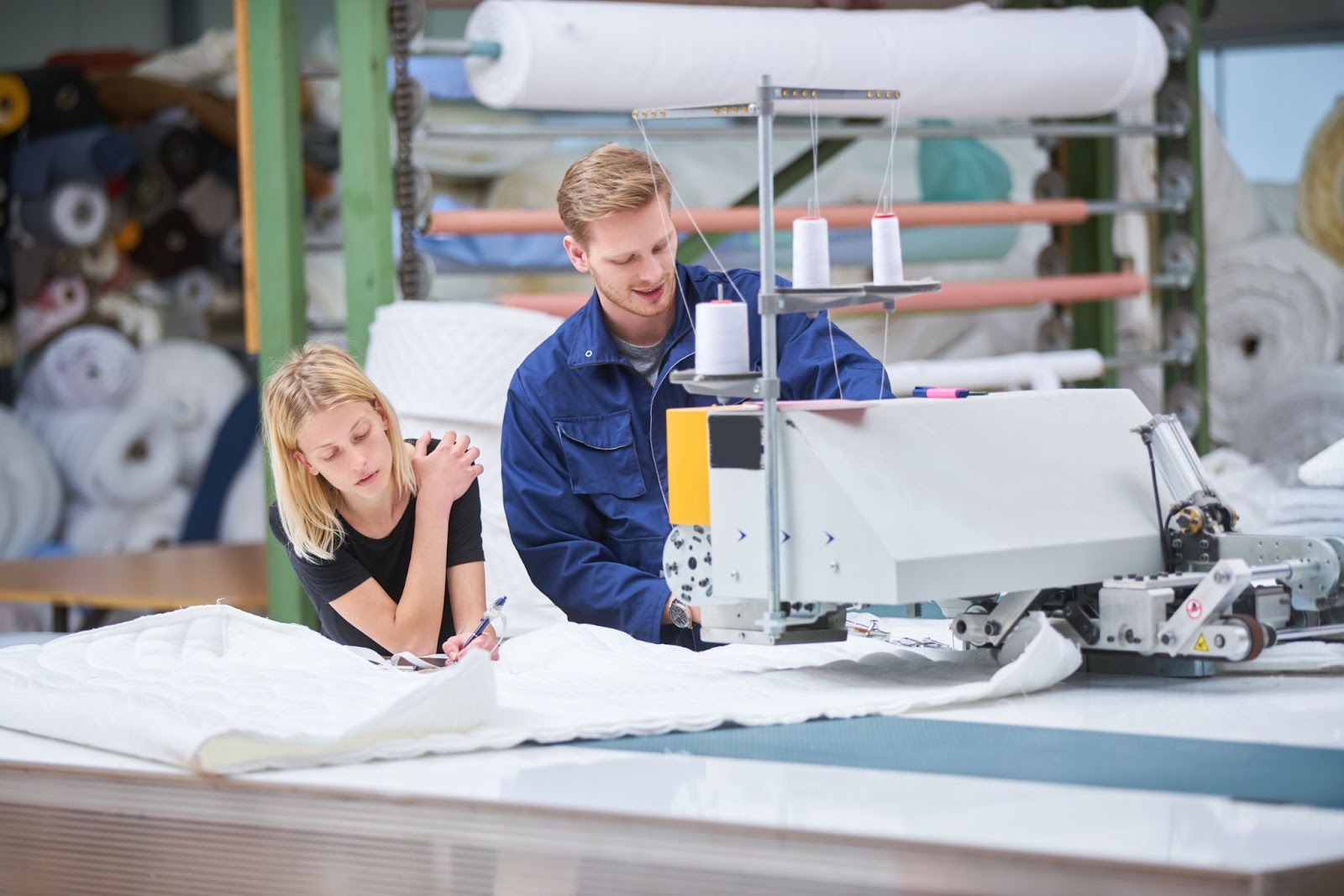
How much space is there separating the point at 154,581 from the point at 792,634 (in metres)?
2.27

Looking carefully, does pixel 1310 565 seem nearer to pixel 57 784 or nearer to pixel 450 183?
pixel 57 784

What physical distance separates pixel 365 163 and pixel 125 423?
5.72 ft

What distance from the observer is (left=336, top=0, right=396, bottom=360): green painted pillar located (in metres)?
2.88

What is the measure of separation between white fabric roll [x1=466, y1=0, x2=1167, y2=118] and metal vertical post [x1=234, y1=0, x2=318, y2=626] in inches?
13.0

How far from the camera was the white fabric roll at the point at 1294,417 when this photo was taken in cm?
380

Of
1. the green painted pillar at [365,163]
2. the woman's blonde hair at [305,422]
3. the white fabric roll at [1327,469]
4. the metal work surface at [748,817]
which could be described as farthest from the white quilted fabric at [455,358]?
the metal work surface at [748,817]

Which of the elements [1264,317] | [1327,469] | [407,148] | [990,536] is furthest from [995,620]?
[1264,317]

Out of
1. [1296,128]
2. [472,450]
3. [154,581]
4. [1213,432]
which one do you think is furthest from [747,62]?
[1296,128]

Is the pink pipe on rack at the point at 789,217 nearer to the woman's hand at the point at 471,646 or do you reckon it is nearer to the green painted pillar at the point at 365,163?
the green painted pillar at the point at 365,163

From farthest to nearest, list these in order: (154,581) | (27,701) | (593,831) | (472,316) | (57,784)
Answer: (154,581) < (472,316) < (27,701) < (57,784) < (593,831)

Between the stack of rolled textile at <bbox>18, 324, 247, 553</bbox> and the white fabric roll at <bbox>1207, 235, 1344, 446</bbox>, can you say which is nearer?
the white fabric roll at <bbox>1207, 235, 1344, 446</bbox>

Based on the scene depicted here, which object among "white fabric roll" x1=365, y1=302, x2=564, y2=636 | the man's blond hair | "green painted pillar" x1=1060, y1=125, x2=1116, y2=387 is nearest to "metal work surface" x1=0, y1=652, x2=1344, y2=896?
the man's blond hair

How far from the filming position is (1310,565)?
5.00 feet

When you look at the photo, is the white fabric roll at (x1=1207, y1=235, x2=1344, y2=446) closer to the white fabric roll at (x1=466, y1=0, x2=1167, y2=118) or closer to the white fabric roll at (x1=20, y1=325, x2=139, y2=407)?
the white fabric roll at (x1=466, y1=0, x2=1167, y2=118)
